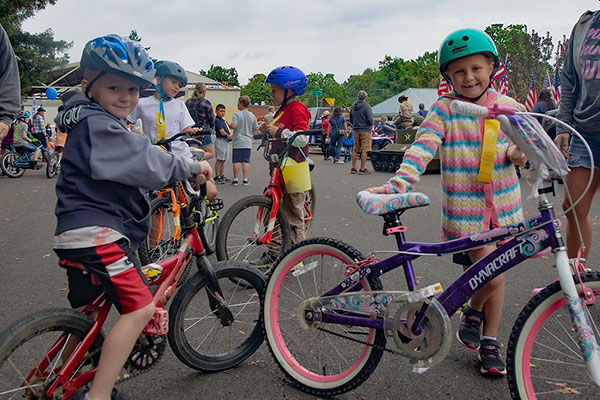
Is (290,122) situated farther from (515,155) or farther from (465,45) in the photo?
(515,155)

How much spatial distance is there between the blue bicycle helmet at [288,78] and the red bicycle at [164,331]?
85.9 inches

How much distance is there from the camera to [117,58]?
218 cm

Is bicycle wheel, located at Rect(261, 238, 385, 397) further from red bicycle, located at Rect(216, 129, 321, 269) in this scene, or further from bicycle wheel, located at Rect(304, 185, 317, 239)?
bicycle wheel, located at Rect(304, 185, 317, 239)

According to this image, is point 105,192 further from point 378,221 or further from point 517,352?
point 378,221

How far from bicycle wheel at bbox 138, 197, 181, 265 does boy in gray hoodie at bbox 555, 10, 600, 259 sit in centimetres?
324

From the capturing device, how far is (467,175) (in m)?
2.75

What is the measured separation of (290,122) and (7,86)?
2.38m

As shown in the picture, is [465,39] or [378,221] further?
[378,221]

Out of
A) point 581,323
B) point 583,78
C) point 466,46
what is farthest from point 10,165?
point 581,323

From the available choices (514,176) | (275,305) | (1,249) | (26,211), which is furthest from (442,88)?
(26,211)

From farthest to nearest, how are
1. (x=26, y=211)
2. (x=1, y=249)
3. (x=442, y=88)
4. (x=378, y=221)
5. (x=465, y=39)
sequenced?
(x=26, y=211) → (x=378, y=221) → (x=442, y=88) → (x=1, y=249) → (x=465, y=39)

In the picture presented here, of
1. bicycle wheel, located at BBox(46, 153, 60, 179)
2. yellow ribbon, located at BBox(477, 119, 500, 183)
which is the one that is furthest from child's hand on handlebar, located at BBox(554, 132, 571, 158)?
bicycle wheel, located at BBox(46, 153, 60, 179)

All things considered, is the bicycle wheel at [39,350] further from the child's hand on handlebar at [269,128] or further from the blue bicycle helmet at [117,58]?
the child's hand on handlebar at [269,128]

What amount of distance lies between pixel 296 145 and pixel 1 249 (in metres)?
3.93
